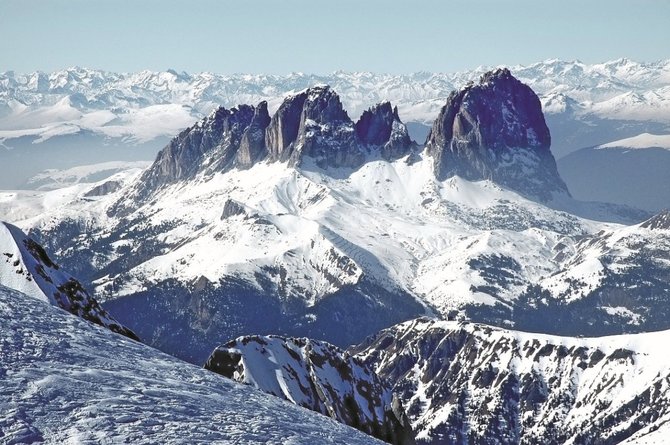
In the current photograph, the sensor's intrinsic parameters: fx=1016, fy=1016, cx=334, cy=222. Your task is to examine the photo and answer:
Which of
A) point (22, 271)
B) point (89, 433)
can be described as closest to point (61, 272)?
point (22, 271)

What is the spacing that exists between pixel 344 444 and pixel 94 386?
21172mm

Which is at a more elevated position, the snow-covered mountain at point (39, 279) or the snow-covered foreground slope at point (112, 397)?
the snow-covered foreground slope at point (112, 397)

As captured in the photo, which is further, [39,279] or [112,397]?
[39,279]

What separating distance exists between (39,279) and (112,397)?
266 feet

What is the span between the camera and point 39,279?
15438cm

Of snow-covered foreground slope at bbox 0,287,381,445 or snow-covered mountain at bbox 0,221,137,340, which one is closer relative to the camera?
snow-covered foreground slope at bbox 0,287,381,445

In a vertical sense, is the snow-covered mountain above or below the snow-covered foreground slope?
below

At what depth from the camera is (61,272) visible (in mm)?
168875

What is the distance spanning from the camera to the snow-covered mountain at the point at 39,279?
150 meters

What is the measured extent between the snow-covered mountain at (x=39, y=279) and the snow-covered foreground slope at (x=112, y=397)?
45.8 meters

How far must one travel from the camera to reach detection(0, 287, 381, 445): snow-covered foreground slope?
2776 inches

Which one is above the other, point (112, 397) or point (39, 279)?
point (112, 397)

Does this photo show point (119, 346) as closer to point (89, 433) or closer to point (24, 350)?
point (24, 350)

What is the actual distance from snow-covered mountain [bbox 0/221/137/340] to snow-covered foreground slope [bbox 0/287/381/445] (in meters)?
45.8
